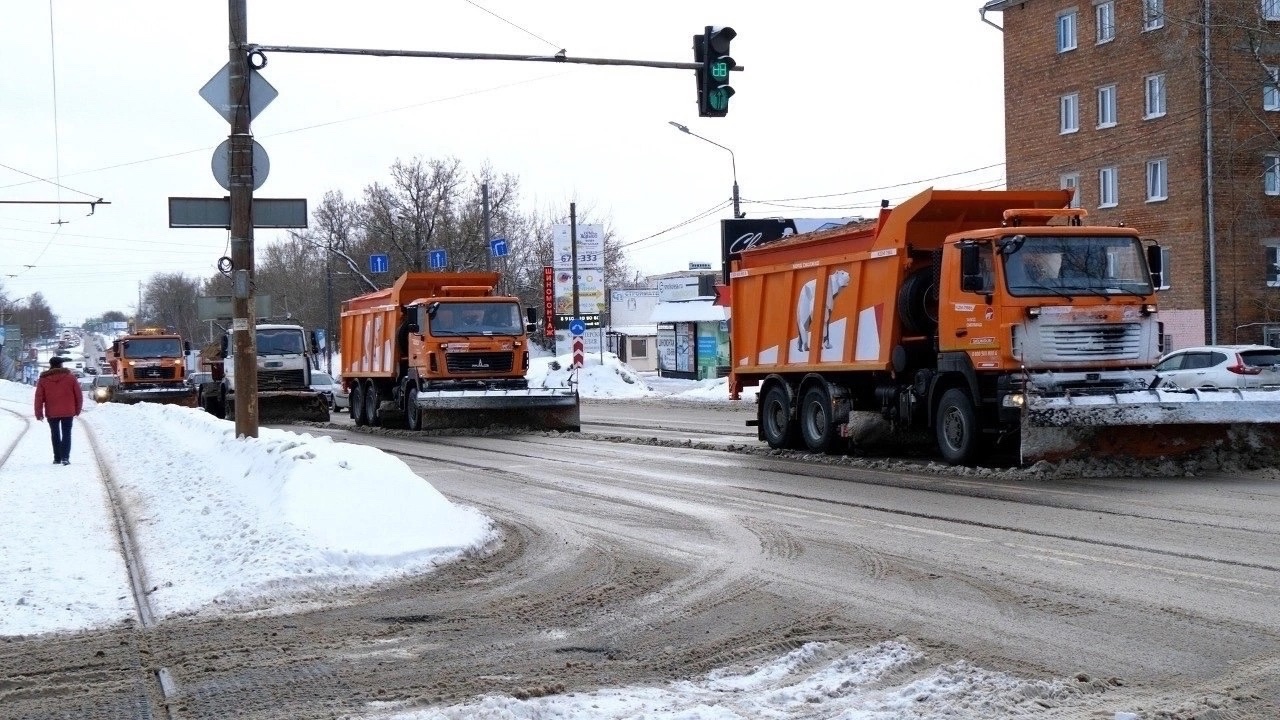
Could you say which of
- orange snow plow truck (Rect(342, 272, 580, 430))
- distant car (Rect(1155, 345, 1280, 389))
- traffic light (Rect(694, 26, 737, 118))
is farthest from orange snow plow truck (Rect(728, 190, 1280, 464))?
distant car (Rect(1155, 345, 1280, 389))

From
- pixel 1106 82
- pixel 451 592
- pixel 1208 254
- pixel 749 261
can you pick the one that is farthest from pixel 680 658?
pixel 1106 82

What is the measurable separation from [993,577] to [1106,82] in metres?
38.4

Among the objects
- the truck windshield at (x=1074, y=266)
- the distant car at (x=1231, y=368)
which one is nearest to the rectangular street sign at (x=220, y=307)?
the truck windshield at (x=1074, y=266)

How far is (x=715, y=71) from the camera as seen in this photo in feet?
58.3

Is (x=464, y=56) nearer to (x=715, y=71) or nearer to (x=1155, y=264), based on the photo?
(x=715, y=71)

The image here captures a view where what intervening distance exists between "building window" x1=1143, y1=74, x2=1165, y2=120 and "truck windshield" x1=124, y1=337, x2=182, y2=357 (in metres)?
32.6

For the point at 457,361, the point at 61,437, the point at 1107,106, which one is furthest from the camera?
the point at 1107,106

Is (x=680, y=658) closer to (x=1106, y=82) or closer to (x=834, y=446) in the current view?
(x=834, y=446)

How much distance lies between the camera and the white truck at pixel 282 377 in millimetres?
34125

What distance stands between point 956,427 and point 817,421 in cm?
328

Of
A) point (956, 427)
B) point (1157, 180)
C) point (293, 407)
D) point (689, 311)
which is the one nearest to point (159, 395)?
point (293, 407)

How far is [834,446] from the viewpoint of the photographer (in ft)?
60.9

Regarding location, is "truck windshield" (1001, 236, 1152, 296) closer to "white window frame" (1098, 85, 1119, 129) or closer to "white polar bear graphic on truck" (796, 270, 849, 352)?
"white polar bear graphic on truck" (796, 270, 849, 352)

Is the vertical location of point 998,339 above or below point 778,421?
above
